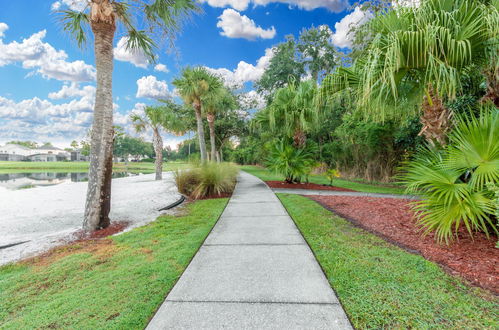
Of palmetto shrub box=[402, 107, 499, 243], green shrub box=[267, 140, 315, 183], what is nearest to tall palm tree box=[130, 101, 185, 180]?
green shrub box=[267, 140, 315, 183]

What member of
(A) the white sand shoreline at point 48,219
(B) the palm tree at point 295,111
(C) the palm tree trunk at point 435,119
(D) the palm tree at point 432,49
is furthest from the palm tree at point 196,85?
(C) the palm tree trunk at point 435,119

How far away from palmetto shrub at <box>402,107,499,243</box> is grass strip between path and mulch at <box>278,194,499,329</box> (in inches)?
29.9

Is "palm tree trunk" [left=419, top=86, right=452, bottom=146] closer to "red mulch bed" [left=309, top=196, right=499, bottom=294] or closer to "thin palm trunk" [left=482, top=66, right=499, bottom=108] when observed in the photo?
"thin palm trunk" [left=482, top=66, right=499, bottom=108]

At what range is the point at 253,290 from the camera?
2160mm

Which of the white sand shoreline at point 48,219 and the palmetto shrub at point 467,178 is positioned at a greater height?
the palmetto shrub at point 467,178

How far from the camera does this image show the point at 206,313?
185 cm

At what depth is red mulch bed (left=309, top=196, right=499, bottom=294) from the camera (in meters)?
2.37

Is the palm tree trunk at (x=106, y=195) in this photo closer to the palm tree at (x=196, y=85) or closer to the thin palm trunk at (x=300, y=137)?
the thin palm trunk at (x=300, y=137)

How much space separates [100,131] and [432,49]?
5919 mm

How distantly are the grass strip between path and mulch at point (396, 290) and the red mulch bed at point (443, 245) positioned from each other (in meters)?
0.22

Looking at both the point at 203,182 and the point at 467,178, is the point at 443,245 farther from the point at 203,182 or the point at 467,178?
the point at 203,182

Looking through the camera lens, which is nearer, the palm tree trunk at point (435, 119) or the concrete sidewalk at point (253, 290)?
the concrete sidewalk at point (253, 290)

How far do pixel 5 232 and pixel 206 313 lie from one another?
18.9 feet

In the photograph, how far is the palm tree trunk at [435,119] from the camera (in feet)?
12.1
